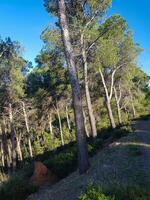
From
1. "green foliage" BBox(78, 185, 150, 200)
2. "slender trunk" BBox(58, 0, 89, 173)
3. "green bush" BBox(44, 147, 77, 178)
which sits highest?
"slender trunk" BBox(58, 0, 89, 173)

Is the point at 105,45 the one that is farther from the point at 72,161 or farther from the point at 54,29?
the point at 72,161

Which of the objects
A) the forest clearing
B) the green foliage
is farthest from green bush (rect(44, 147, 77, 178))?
the green foliage

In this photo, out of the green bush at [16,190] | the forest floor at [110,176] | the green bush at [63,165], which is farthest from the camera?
the green bush at [63,165]

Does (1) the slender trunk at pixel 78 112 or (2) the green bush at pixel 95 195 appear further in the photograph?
(1) the slender trunk at pixel 78 112

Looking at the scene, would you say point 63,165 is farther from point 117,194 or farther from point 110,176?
point 117,194

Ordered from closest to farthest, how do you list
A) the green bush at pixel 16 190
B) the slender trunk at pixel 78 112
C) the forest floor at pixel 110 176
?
the forest floor at pixel 110 176
the green bush at pixel 16 190
the slender trunk at pixel 78 112

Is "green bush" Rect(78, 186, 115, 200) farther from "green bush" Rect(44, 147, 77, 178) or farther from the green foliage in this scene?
"green bush" Rect(44, 147, 77, 178)

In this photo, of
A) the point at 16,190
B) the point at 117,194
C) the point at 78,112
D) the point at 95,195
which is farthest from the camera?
the point at 78,112

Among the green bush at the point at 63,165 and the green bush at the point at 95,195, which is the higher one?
the green bush at the point at 63,165

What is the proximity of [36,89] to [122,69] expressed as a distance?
13210 millimetres

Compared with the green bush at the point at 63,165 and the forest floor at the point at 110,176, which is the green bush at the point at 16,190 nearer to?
the forest floor at the point at 110,176

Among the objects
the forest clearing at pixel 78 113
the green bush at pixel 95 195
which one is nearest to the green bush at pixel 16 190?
the forest clearing at pixel 78 113

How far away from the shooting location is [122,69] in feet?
128

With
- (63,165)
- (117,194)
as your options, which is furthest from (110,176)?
(63,165)
